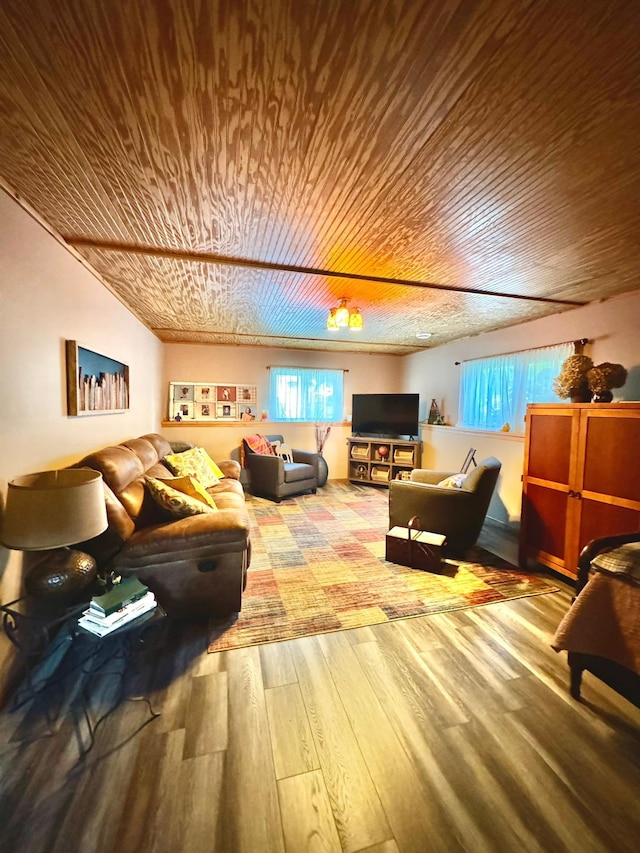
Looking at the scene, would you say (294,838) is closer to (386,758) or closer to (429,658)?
(386,758)

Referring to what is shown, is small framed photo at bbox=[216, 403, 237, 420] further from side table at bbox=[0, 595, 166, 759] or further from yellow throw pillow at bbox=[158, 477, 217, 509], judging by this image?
side table at bbox=[0, 595, 166, 759]

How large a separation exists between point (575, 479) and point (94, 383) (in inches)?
141

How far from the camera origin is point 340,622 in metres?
2.08

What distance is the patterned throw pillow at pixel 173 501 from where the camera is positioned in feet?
7.00

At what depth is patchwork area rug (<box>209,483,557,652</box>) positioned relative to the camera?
207 centimetres

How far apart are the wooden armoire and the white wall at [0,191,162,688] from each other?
10.9 ft

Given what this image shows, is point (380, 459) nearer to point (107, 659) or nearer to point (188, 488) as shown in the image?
point (188, 488)

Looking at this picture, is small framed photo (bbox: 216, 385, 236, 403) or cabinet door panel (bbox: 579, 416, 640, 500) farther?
small framed photo (bbox: 216, 385, 236, 403)

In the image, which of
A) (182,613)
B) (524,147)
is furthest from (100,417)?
(524,147)

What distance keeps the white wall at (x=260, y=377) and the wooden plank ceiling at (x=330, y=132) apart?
9.97ft

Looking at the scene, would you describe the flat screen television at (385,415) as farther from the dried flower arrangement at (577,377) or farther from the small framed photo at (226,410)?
the dried flower arrangement at (577,377)

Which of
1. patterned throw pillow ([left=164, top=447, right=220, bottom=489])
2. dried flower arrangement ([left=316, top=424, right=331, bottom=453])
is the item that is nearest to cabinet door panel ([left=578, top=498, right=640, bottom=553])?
patterned throw pillow ([left=164, top=447, right=220, bottom=489])

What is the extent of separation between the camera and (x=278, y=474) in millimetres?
4570

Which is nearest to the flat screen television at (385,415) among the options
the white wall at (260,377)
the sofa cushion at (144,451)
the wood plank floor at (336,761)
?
the white wall at (260,377)
